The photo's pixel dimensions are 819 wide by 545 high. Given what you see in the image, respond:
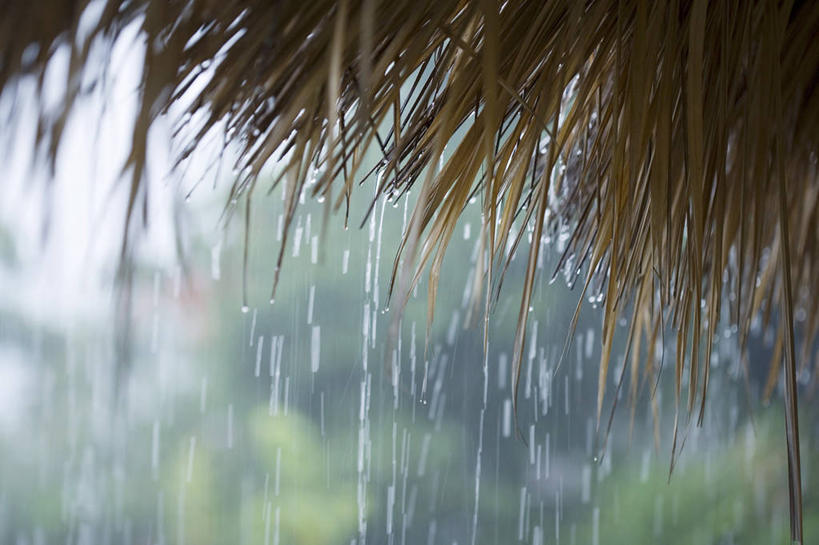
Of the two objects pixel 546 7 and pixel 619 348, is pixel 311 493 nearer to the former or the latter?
pixel 619 348

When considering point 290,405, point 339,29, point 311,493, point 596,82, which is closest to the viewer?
point 339,29

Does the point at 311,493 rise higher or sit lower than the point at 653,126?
lower

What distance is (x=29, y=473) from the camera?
13.6 feet

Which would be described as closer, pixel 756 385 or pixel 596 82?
pixel 596 82

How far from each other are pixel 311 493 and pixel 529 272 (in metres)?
3.32

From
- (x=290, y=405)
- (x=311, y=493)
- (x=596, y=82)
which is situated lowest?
(x=311, y=493)

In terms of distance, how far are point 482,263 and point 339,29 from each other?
0.17 metres

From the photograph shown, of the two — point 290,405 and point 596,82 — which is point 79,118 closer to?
point 596,82

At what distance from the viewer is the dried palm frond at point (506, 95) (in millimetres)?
498

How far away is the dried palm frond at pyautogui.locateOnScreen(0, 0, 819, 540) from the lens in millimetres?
498

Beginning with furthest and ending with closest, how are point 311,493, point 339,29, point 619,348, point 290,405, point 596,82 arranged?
point 290,405, point 311,493, point 619,348, point 596,82, point 339,29

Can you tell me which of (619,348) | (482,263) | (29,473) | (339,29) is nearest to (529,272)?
(482,263)

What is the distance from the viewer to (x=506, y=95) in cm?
63

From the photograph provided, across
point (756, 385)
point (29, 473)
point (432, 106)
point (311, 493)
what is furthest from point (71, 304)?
point (432, 106)
